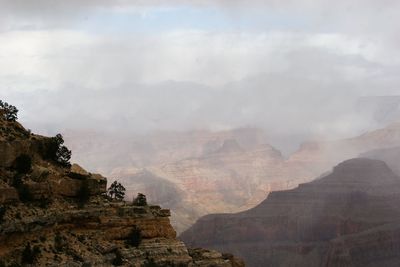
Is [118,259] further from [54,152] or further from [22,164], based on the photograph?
[54,152]

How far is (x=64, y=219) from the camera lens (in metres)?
82.8

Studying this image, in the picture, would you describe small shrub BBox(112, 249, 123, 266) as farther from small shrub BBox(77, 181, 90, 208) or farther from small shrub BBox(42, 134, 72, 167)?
small shrub BBox(42, 134, 72, 167)

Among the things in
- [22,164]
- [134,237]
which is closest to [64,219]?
[22,164]

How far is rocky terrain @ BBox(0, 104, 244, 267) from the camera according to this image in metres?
79.0

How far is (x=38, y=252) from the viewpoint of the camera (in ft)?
258

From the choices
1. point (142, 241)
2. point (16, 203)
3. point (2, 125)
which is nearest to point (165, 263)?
point (142, 241)

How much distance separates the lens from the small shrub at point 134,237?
87125 mm

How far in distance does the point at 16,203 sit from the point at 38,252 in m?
4.99

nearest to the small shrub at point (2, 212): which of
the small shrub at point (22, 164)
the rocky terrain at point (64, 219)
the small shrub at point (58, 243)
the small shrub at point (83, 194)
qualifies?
A: the rocky terrain at point (64, 219)

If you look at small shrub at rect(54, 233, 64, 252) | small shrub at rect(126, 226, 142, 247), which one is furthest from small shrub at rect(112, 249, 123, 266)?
small shrub at rect(54, 233, 64, 252)

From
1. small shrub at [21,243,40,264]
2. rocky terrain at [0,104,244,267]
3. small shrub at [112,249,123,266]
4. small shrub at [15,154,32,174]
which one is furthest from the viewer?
small shrub at [15,154,32,174]

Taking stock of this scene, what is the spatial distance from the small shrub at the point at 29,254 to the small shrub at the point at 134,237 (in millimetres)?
10970

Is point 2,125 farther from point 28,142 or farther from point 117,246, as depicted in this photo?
point 117,246

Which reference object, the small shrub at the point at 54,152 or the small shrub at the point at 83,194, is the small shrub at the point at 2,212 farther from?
the small shrub at the point at 54,152
